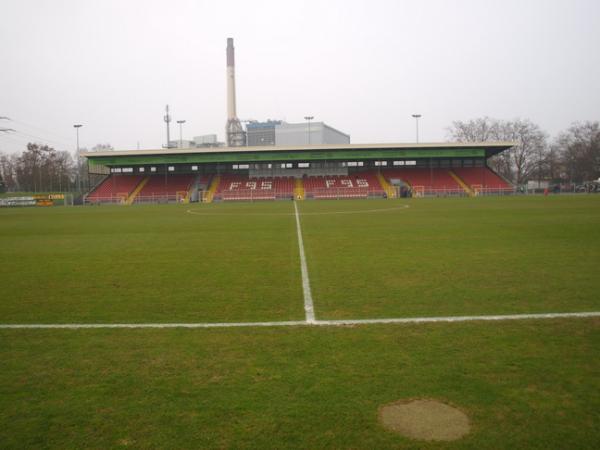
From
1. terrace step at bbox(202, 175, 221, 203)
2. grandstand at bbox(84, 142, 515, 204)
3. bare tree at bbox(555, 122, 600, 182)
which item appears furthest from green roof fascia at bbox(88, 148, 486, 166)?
bare tree at bbox(555, 122, 600, 182)

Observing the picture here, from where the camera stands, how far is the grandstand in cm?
6000

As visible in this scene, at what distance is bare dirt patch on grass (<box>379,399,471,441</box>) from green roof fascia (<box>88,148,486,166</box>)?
59.5 meters

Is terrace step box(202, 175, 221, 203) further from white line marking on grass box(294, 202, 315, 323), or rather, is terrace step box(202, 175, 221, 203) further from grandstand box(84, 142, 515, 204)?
white line marking on grass box(294, 202, 315, 323)

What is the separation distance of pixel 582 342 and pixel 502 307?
5.29ft

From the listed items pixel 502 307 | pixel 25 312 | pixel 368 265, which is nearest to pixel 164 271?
pixel 25 312

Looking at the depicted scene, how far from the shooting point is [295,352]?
17.5 ft

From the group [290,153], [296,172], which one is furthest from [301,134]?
[290,153]

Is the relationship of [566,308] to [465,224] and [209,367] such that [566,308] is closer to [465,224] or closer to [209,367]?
[209,367]

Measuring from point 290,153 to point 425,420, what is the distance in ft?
197

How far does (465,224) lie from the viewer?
20609 millimetres

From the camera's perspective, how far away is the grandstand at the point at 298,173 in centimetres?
6000

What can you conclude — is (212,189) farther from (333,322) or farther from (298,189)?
(333,322)

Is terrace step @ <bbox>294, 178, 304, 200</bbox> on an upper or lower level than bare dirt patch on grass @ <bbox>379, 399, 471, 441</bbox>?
upper

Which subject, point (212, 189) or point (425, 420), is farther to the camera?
point (212, 189)
